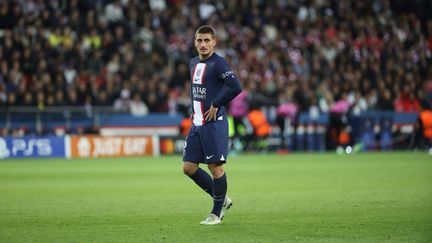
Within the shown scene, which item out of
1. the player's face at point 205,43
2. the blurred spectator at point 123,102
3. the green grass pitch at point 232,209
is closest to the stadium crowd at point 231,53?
the blurred spectator at point 123,102

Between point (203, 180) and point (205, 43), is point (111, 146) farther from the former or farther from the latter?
point (205, 43)

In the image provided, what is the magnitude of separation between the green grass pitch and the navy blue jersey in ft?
4.21

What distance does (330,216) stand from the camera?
Answer: 34.6 ft

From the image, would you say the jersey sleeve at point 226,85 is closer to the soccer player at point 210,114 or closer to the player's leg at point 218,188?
the soccer player at point 210,114

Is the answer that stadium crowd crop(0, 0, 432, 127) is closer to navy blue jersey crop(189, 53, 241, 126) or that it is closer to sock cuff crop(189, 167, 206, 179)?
sock cuff crop(189, 167, 206, 179)

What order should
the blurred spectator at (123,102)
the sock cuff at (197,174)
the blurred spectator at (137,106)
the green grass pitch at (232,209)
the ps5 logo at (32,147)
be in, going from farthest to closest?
the blurred spectator at (137,106), the blurred spectator at (123,102), the ps5 logo at (32,147), the sock cuff at (197,174), the green grass pitch at (232,209)

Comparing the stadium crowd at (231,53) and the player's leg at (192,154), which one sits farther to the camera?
the stadium crowd at (231,53)

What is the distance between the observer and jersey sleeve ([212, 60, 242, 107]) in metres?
9.79

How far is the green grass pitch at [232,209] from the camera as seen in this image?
29.1 ft

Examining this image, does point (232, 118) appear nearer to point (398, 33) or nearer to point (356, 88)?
point (356, 88)

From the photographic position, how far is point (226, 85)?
9.90 metres

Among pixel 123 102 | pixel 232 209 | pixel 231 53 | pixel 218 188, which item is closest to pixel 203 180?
pixel 218 188

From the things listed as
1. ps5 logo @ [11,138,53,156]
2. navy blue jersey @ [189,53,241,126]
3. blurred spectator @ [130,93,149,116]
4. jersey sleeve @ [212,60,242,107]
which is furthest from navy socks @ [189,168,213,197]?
blurred spectator @ [130,93,149,116]

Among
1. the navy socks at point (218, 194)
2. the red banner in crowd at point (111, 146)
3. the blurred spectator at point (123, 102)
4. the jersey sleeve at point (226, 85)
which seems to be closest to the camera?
the jersey sleeve at point (226, 85)
